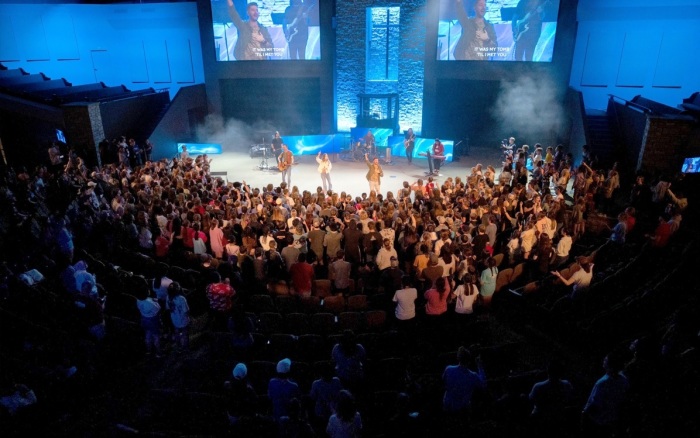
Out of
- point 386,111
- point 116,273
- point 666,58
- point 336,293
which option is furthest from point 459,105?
Result: point 116,273

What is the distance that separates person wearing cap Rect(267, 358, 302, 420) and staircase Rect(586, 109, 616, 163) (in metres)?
12.6

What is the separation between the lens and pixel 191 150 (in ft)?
62.3

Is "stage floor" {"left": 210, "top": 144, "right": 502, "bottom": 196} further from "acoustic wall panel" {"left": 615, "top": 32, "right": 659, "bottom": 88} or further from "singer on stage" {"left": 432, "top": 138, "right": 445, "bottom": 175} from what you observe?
"acoustic wall panel" {"left": 615, "top": 32, "right": 659, "bottom": 88}

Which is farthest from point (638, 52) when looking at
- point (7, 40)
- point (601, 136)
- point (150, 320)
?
point (7, 40)

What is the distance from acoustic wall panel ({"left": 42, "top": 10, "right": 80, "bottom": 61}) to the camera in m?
20.8

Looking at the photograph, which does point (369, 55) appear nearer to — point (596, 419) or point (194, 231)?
point (194, 231)

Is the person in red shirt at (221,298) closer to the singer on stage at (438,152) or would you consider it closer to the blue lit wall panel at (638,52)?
the singer on stage at (438,152)

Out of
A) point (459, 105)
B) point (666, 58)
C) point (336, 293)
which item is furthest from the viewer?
point (459, 105)

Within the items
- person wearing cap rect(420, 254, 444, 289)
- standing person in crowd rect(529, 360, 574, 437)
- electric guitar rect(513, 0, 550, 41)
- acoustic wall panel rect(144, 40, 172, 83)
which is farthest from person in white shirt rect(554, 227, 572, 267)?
acoustic wall panel rect(144, 40, 172, 83)

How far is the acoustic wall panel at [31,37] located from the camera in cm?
1958

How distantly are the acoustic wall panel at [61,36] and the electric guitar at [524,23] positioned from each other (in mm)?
20902

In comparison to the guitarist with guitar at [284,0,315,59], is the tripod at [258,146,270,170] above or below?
below

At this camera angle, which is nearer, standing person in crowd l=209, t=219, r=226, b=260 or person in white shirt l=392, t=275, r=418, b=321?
person in white shirt l=392, t=275, r=418, b=321

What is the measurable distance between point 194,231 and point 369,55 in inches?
617
